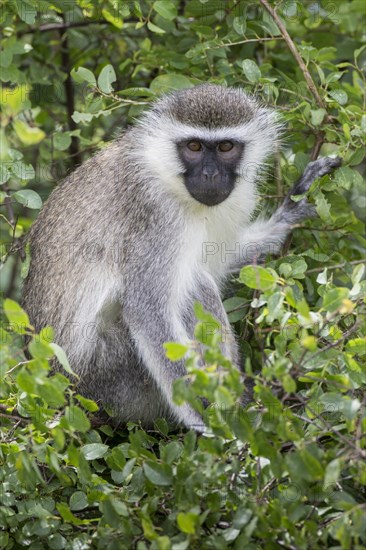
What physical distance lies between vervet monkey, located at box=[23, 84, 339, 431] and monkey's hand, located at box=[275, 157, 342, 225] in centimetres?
1

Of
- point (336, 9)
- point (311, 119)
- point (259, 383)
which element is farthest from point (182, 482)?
point (336, 9)

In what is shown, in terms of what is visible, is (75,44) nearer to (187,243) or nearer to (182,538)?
(187,243)

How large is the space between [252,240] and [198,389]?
3.15 metres

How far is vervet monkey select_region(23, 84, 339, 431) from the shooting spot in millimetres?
5684


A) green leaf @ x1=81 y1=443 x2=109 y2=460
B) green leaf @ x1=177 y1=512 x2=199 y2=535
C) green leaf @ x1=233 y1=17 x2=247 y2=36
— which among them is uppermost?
green leaf @ x1=233 y1=17 x2=247 y2=36

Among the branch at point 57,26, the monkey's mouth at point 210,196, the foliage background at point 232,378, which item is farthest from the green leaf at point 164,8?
the monkey's mouth at point 210,196

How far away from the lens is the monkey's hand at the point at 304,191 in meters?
5.95

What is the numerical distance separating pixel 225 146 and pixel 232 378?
250 cm

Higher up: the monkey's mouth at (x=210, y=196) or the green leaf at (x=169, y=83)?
the green leaf at (x=169, y=83)

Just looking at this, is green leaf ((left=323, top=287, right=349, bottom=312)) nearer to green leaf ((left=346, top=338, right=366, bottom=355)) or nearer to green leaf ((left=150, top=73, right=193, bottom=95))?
green leaf ((left=346, top=338, right=366, bottom=355))

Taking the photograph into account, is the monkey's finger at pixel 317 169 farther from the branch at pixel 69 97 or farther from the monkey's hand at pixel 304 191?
the branch at pixel 69 97

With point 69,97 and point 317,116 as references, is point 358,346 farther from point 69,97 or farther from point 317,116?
point 69,97

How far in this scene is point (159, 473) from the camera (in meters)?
4.05

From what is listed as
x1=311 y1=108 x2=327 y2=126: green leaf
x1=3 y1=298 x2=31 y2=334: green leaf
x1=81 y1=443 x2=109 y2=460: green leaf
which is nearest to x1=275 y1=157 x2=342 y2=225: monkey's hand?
x1=311 y1=108 x2=327 y2=126: green leaf
